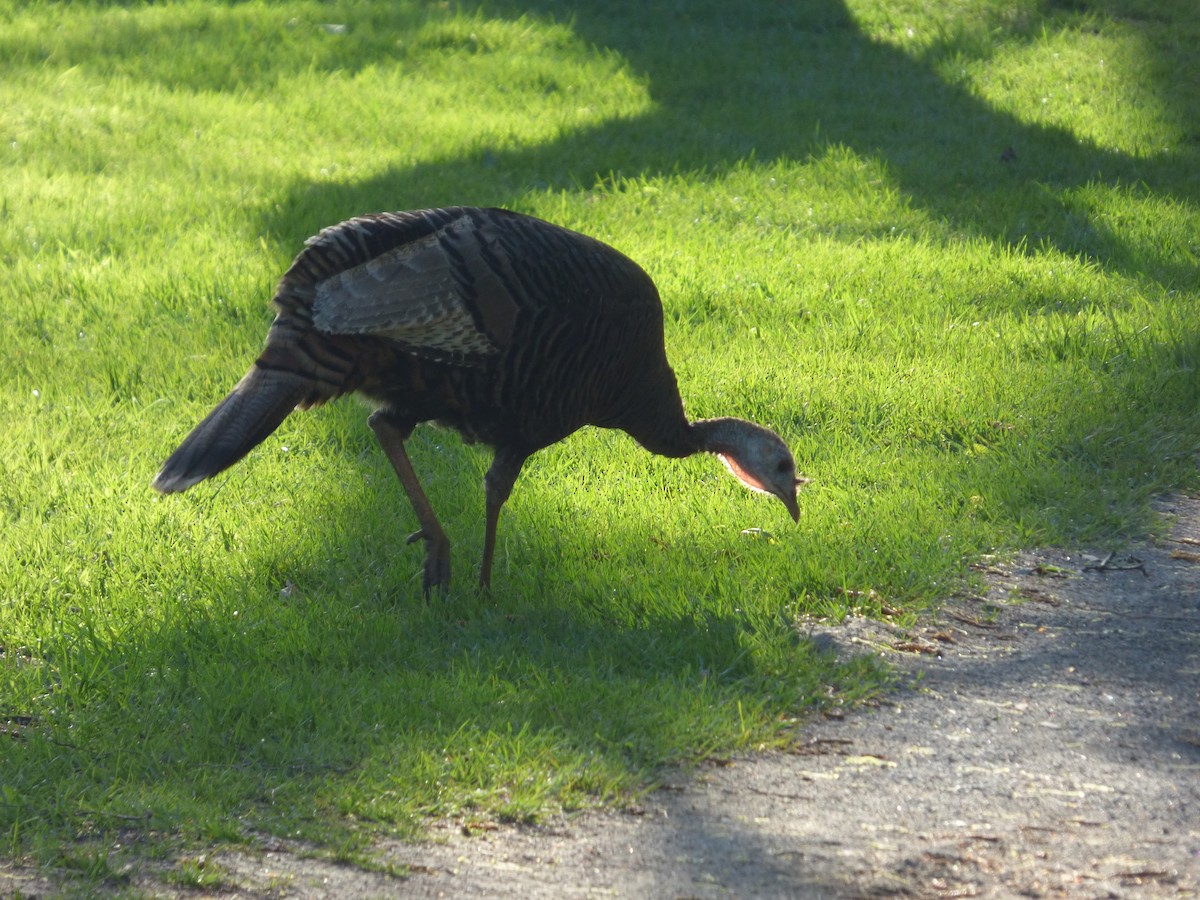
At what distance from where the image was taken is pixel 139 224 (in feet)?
26.2

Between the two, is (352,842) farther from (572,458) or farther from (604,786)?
(572,458)

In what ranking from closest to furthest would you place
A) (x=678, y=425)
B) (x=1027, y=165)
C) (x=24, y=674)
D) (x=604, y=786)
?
(x=604, y=786) → (x=24, y=674) → (x=678, y=425) → (x=1027, y=165)

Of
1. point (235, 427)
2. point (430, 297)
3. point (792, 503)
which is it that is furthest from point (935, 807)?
point (235, 427)

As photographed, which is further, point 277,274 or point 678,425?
point 277,274

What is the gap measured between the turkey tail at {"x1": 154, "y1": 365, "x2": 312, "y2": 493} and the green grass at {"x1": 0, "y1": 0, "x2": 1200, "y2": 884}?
1.86 ft

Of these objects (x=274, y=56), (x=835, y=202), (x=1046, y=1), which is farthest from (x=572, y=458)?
(x=1046, y=1)

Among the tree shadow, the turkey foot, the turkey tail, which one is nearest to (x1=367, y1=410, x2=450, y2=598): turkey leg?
the turkey foot

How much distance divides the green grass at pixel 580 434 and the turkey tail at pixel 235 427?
1.86ft

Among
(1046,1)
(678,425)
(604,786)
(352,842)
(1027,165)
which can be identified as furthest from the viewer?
(1046,1)

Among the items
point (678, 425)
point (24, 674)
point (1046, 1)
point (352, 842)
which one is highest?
point (1046, 1)

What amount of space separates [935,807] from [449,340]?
1.99 meters

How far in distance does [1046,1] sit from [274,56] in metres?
6.59

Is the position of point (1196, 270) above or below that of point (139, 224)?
above

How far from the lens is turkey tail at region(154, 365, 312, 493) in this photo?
12.7ft
